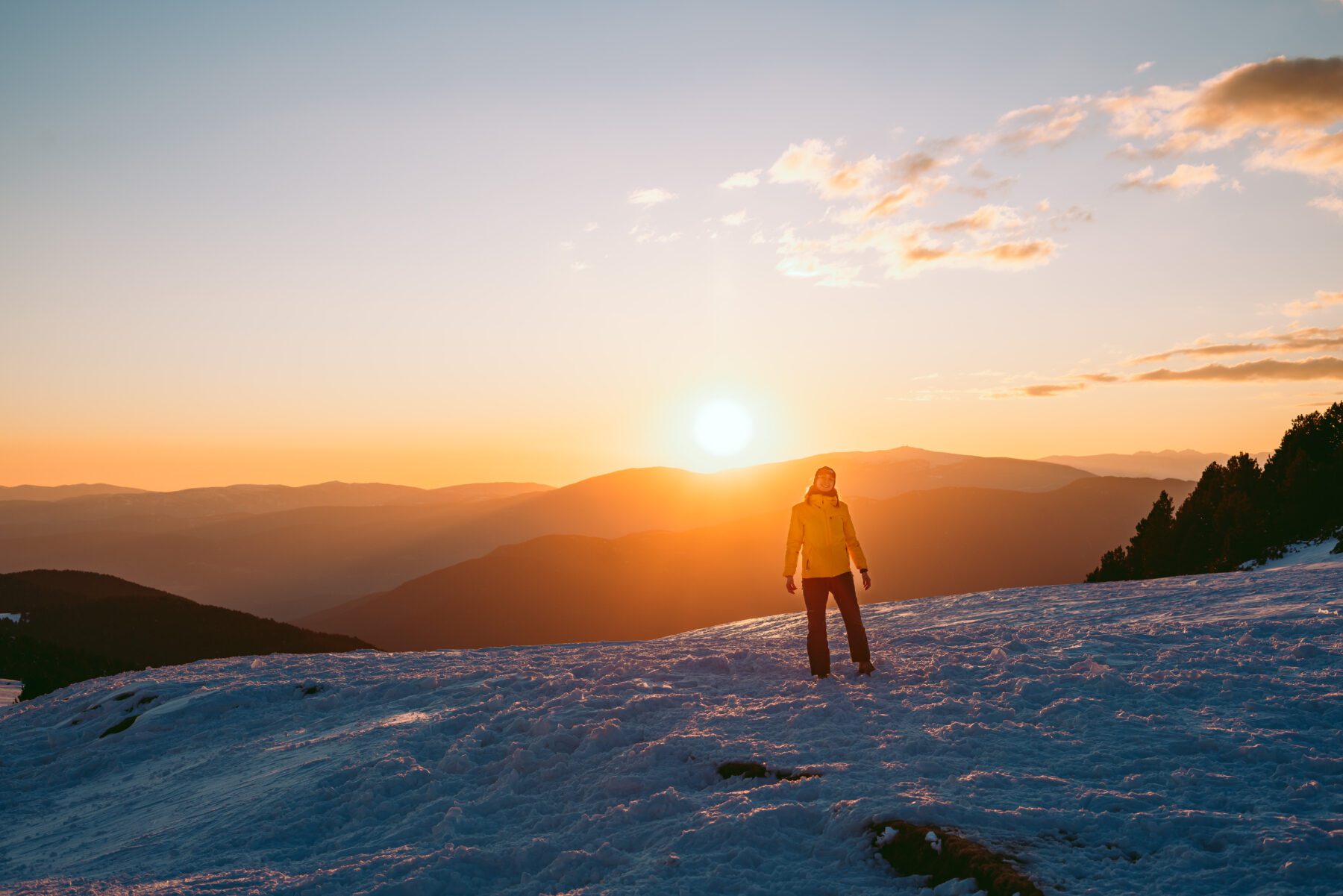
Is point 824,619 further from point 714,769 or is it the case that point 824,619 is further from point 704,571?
point 704,571

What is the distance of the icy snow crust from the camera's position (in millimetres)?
4758

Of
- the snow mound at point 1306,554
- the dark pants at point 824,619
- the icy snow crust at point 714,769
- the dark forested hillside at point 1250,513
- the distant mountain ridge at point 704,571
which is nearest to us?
the icy snow crust at point 714,769

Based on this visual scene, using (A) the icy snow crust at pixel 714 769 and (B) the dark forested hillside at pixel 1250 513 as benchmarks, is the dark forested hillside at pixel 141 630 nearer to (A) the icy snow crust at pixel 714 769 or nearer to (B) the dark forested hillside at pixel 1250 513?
(A) the icy snow crust at pixel 714 769

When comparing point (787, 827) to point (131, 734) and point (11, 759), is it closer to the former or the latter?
point (131, 734)

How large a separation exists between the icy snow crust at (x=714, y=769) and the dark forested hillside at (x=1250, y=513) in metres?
14.0

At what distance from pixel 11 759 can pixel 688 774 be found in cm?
950

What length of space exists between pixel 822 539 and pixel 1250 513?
867 inches

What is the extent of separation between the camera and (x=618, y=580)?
13888 centimetres

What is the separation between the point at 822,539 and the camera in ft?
31.6

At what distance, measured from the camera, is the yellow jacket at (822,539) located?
31.4ft

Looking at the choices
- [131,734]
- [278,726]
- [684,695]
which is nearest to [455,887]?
[684,695]

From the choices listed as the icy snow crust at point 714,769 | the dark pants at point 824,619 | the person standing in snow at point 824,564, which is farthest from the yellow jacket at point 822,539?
the icy snow crust at point 714,769

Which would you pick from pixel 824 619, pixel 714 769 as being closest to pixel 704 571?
pixel 824 619

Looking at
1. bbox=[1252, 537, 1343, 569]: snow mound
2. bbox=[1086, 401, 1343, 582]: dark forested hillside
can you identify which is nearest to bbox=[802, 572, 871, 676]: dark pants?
bbox=[1252, 537, 1343, 569]: snow mound
